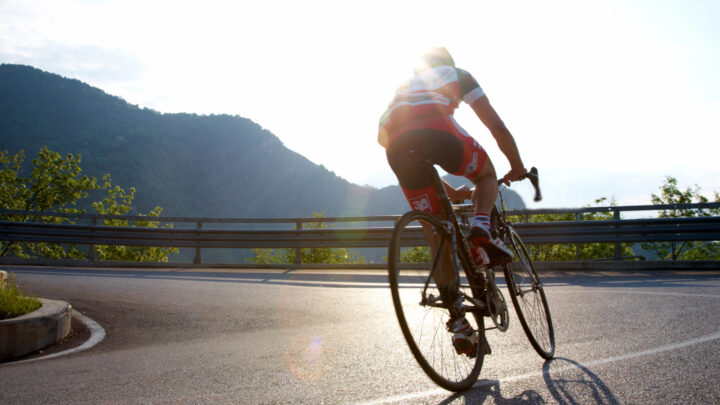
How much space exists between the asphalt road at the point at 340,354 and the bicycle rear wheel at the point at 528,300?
5.3 inches

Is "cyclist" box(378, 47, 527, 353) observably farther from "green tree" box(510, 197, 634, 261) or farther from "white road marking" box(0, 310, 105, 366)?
"green tree" box(510, 197, 634, 261)

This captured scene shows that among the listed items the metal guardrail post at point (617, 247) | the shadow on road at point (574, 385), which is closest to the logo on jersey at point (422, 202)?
the shadow on road at point (574, 385)

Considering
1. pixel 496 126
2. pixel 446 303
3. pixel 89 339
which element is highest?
pixel 496 126

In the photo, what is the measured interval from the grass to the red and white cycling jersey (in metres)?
4.44

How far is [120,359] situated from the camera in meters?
4.55

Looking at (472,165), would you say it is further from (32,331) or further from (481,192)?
(32,331)

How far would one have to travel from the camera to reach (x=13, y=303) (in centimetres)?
555

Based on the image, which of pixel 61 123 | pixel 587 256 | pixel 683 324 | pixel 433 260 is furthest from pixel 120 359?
pixel 61 123

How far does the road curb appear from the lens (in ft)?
16.4

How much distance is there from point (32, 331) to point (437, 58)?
4540 millimetres

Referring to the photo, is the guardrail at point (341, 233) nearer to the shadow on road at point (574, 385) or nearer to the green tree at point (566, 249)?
the green tree at point (566, 249)

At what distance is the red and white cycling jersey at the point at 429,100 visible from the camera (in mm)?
2998

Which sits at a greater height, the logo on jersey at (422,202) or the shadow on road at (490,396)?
the logo on jersey at (422,202)

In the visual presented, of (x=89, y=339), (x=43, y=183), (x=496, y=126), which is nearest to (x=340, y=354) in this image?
(x=496, y=126)
